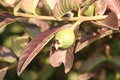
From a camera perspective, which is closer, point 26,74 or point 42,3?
point 42,3

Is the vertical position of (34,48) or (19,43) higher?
(34,48)

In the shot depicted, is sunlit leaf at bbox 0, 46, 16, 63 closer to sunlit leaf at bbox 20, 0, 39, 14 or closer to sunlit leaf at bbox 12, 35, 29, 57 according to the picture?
sunlit leaf at bbox 12, 35, 29, 57

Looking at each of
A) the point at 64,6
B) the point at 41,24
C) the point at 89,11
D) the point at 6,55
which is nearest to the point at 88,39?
the point at 89,11

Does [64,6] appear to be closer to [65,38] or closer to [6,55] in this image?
[65,38]

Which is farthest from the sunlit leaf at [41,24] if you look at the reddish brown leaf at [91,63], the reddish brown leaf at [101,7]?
the reddish brown leaf at [101,7]

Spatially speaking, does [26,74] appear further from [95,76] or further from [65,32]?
[65,32]

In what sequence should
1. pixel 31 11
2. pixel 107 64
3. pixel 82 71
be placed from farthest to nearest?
pixel 107 64
pixel 82 71
pixel 31 11

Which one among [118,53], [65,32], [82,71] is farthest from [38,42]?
[118,53]
